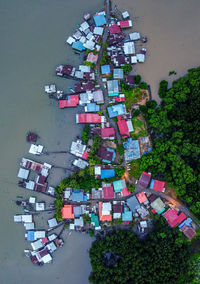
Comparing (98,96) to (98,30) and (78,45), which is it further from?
(98,30)

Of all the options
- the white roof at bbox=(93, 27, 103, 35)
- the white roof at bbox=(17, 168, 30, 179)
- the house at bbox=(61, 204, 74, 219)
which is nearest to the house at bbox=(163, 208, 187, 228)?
the house at bbox=(61, 204, 74, 219)

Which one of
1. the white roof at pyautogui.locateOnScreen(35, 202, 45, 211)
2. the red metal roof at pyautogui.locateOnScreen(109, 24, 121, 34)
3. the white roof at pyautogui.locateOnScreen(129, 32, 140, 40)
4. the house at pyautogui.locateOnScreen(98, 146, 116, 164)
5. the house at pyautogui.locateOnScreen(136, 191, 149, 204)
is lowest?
the white roof at pyautogui.locateOnScreen(35, 202, 45, 211)

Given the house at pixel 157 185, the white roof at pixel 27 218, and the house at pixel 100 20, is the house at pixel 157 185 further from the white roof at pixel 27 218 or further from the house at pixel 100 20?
the house at pixel 100 20

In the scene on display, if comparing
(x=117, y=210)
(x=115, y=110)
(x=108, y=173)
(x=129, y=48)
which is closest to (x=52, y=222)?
(x=117, y=210)

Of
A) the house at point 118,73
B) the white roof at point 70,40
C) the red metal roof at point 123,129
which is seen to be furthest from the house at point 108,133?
the white roof at point 70,40

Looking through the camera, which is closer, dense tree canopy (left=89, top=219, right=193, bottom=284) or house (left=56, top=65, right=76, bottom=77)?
dense tree canopy (left=89, top=219, right=193, bottom=284)

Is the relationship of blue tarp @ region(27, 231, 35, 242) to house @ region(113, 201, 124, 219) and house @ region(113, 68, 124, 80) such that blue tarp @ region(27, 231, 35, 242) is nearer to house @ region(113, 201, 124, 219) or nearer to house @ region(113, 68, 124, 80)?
house @ region(113, 201, 124, 219)
